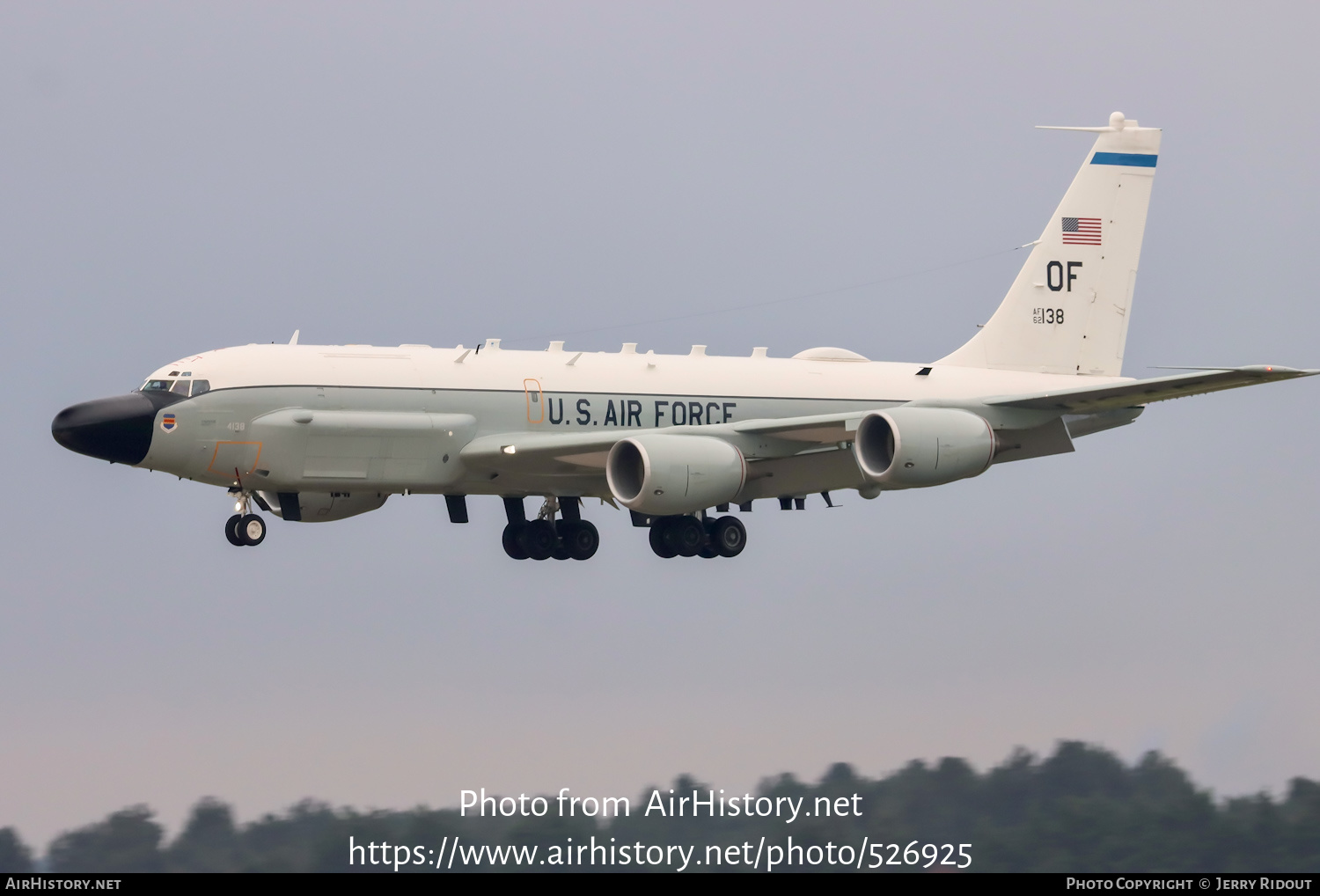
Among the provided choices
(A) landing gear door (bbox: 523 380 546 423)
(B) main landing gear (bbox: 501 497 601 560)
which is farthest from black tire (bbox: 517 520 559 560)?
(A) landing gear door (bbox: 523 380 546 423)

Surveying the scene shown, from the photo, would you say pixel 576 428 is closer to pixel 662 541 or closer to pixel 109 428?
pixel 662 541

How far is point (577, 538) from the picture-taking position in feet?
167

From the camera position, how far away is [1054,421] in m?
48.0

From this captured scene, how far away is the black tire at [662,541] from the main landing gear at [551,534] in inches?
62.8

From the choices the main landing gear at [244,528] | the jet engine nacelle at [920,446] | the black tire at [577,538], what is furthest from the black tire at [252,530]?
the jet engine nacelle at [920,446]

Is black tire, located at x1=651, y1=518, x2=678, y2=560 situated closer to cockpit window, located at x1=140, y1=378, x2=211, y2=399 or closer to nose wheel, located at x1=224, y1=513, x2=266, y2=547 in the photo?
nose wheel, located at x1=224, y1=513, x2=266, y2=547

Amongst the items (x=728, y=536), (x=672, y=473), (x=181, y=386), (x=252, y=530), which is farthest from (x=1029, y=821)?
(x=181, y=386)

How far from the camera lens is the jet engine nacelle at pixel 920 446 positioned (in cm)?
4522

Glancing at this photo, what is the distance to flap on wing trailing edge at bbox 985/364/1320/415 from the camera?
4344 cm

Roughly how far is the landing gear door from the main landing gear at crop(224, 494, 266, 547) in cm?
601

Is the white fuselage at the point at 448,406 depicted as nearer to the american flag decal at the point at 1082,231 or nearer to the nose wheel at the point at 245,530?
the nose wheel at the point at 245,530

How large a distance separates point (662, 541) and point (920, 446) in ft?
23.9

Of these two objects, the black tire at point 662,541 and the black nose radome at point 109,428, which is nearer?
the black nose radome at point 109,428
